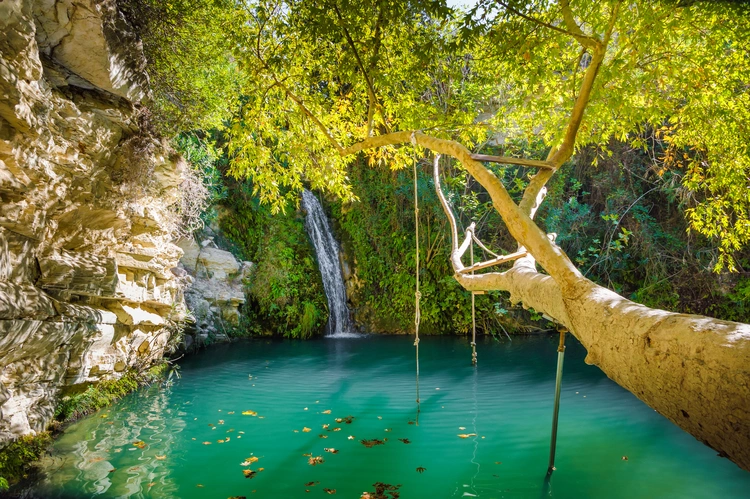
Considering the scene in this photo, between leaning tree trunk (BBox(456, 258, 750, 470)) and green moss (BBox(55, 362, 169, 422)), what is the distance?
5.55m

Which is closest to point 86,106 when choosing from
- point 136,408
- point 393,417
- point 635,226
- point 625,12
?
point 136,408

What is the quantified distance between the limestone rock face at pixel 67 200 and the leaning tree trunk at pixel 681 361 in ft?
14.0

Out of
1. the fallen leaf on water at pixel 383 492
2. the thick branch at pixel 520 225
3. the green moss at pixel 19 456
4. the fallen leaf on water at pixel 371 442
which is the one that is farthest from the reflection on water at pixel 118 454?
the thick branch at pixel 520 225

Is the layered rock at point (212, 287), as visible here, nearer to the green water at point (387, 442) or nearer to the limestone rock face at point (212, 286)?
the limestone rock face at point (212, 286)

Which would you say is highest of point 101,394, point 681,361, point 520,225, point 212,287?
point 520,225

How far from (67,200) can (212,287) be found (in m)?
5.90

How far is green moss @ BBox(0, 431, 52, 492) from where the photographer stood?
347 centimetres

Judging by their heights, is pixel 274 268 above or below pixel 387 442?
above

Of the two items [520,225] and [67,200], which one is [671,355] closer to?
[520,225]

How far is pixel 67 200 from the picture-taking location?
438 cm

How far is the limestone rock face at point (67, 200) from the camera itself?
350 centimetres

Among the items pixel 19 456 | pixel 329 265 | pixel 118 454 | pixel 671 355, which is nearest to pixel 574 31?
pixel 671 355

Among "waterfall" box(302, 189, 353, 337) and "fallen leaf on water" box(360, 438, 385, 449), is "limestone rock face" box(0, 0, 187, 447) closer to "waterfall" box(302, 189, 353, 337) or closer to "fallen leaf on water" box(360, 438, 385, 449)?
"fallen leaf on water" box(360, 438, 385, 449)

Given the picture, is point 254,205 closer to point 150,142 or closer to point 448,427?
point 150,142
